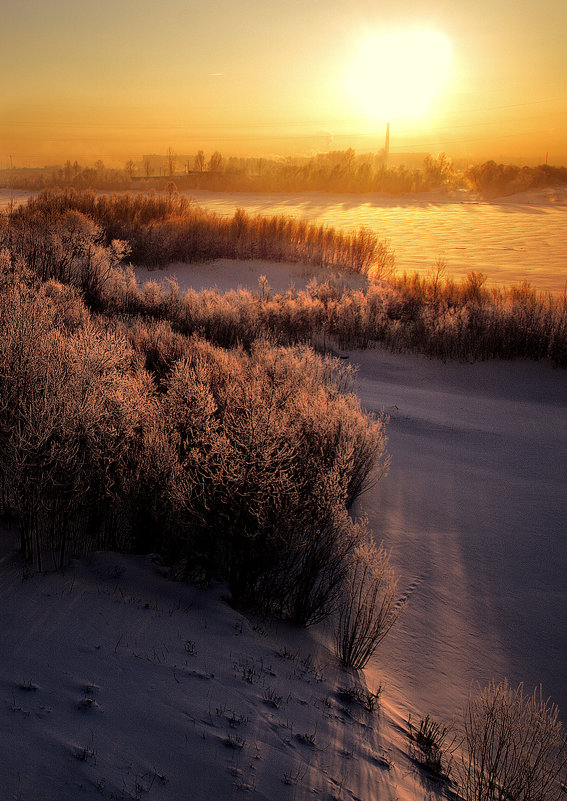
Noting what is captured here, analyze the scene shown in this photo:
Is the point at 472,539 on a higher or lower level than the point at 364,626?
lower

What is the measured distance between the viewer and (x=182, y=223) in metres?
19.8

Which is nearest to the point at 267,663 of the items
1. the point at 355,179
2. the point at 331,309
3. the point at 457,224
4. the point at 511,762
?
the point at 511,762

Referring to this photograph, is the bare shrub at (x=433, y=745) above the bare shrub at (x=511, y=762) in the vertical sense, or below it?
below

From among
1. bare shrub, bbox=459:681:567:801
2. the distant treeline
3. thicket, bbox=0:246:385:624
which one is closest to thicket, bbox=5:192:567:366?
thicket, bbox=0:246:385:624

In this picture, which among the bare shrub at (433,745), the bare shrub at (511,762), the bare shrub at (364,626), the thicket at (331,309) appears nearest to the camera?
the bare shrub at (511,762)

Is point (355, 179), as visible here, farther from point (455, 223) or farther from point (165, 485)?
point (165, 485)

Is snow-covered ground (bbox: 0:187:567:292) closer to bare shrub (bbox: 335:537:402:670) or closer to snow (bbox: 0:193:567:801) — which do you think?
snow (bbox: 0:193:567:801)

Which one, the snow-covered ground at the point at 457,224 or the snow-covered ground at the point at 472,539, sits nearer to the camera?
the snow-covered ground at the point at 472,539

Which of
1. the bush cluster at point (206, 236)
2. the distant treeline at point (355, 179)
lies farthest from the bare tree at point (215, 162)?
the bush cluster at point (206, 236)

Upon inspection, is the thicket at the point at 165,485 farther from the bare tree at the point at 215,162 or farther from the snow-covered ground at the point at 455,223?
the bare tree at the point at 215,162

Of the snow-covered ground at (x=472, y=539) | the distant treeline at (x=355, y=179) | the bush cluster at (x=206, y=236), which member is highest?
the distant treeline at (x=355, y=179)

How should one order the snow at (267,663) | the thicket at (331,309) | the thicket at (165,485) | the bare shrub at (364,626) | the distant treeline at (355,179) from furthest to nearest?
the distant treeline at (355,179)
the thicket at (331,309)
the thicket at (165,485)
the bare shrub at (364,626)
the snow at (267,663)

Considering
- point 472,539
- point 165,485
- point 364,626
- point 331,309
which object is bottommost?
point 472,539

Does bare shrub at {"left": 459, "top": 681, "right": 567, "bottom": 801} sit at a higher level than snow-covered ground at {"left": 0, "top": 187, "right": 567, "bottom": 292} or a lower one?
lower
